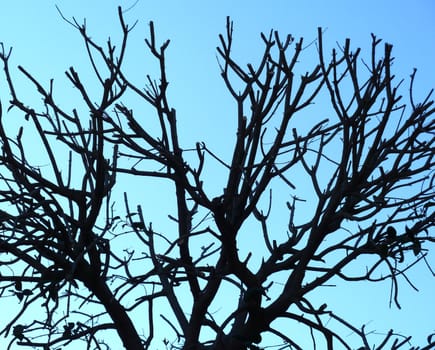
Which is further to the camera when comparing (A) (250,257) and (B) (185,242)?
(B) (185,242)

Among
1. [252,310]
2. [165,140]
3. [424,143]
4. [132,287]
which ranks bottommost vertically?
[252,310]

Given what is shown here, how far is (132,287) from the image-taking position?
5082mm

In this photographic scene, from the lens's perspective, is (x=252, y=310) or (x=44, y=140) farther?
(x=44, y=140)

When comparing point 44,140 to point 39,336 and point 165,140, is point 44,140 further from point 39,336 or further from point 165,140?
point 39,336

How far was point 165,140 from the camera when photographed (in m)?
5.27

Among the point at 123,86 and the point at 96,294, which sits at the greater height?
the point at 123,86

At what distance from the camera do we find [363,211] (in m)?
5.13

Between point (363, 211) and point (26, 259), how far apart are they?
2.06 meters

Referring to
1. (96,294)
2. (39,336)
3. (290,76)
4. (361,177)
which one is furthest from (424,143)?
(39,336)

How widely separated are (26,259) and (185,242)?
0.97 meters

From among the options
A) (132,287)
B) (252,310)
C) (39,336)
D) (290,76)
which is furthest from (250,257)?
(39,336)

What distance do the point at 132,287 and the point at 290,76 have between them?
1.61 meters

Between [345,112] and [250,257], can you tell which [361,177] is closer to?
[345,112]

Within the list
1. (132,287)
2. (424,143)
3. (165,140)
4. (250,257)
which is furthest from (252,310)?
(424,143)
